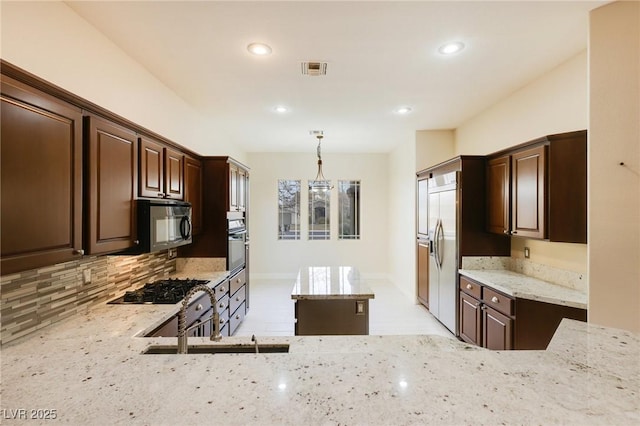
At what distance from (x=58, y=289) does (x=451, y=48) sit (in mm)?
3447

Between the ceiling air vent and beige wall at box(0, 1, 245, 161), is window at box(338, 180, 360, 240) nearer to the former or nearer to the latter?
the ceiling air vent

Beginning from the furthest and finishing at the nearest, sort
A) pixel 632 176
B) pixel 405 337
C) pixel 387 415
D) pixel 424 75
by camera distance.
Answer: pixel 424 75
pixel 632 176
pixel 405 337
pixel 387 415

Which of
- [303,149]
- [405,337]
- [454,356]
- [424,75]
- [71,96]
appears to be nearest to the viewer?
[454,356]

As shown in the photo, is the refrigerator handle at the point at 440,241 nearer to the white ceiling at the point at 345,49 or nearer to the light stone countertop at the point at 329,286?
the light stone countertop at the point at 329,286

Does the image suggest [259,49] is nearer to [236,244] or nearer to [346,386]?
[236,244]

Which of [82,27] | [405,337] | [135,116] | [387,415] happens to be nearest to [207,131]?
[135,116]

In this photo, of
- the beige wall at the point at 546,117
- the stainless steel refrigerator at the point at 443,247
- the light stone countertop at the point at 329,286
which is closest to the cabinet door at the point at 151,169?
the light stone countertop at the point at 329,286

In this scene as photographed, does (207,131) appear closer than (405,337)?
No

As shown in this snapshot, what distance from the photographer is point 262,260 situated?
6621mm

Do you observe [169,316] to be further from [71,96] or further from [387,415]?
[387,415]

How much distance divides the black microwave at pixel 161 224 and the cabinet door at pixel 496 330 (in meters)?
3.09

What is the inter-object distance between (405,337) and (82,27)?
291 centimetres

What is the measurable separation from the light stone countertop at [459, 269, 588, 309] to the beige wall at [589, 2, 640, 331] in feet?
1.30

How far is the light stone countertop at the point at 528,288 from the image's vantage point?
233cm
